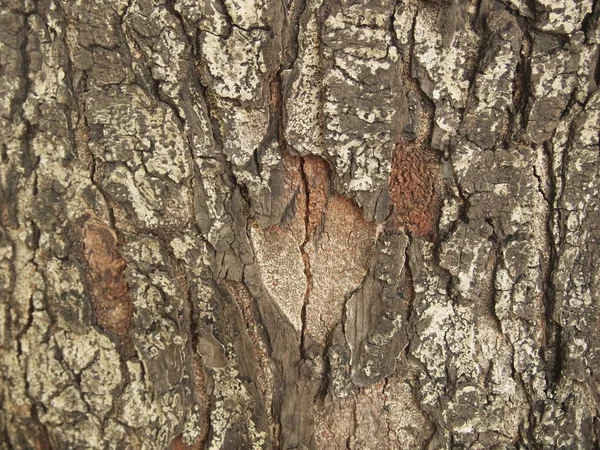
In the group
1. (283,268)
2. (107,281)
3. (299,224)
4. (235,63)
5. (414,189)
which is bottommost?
(107,281)

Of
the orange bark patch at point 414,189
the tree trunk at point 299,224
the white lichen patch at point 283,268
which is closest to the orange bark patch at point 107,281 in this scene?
the tree trunk at point 299,224

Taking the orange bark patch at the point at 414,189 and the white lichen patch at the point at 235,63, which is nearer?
the white lichen patch at the point at 235,63

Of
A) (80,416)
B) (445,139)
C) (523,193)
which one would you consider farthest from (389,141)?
(80,416)

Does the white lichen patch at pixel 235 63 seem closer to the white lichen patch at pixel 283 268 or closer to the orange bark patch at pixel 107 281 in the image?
the white lichen patch at pixel 283 268

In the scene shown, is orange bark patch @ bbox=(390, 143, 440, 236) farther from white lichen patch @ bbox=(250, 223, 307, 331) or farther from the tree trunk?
white lichen patch @ bbox=(250, 223, 307, 331)

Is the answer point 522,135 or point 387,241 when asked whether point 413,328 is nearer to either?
point 387,241

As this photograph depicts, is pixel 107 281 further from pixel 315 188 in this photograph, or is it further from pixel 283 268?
pixel 315 188

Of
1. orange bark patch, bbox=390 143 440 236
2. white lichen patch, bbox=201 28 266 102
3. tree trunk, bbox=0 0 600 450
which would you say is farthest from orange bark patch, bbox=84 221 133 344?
orange bark patch, bbox=390 143 440 236

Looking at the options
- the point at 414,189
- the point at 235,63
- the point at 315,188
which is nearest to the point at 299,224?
the point at 315,188
